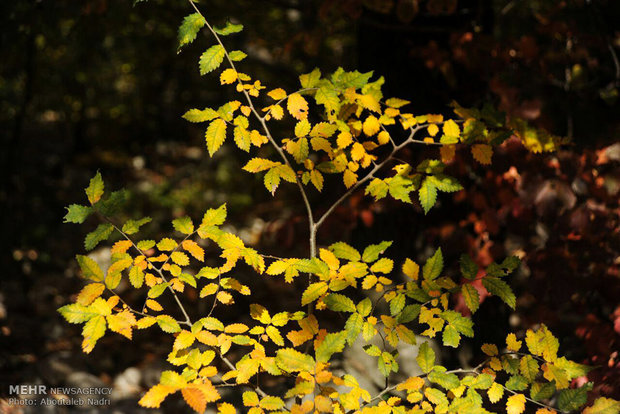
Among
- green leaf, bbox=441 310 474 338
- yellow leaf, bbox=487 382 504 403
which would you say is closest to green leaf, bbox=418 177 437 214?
green leaf, bbox=441 310 474 338

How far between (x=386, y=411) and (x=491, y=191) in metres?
1.41

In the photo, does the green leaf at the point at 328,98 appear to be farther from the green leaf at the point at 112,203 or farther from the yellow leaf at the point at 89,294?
the yellow leaf at the point at 89,294

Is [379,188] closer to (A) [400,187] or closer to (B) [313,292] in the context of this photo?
(A) [400,187]

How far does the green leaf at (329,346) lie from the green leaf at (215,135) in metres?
0.62

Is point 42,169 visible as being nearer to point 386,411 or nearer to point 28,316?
point 28,316

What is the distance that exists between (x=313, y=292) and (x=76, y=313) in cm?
63

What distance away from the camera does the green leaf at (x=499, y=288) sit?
1.60 m

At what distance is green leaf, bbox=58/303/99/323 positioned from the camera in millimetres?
1378

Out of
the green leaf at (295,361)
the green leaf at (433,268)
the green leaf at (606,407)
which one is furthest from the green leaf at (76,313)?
the green leaf at (606,407)

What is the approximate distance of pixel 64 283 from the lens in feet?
17.5

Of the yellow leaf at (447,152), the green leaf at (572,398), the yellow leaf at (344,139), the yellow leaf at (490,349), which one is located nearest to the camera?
the green leaf at (572,398)

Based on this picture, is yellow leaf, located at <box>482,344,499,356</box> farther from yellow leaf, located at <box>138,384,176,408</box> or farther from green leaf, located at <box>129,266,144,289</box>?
green leaf, located at <box>129,266,144,289</box>

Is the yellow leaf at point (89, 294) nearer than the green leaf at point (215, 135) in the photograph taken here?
Yes

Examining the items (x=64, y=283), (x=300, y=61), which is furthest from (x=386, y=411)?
(x=300, y=61)
